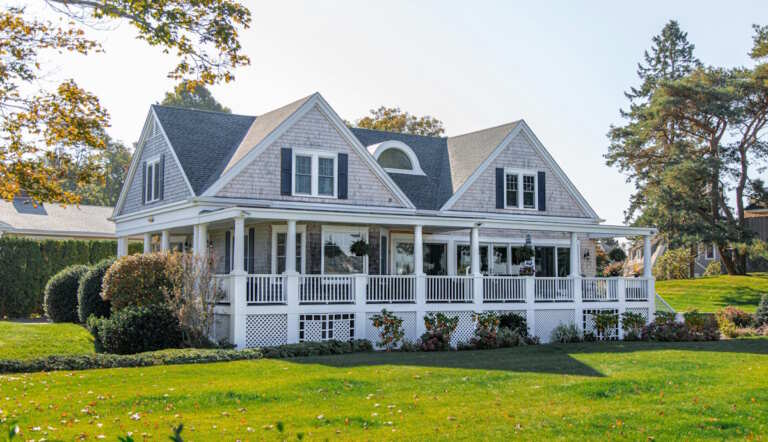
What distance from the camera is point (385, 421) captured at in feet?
33.2

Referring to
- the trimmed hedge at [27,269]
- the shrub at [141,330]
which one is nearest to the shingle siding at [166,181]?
the trimmed hedge at [27,269]

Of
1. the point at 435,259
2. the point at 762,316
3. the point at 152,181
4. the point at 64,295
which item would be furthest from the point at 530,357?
the point at 64,295

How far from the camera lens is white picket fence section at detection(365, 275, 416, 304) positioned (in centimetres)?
2062

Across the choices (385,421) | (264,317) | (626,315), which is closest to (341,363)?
(264,317)

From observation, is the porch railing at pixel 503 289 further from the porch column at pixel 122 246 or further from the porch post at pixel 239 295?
the porch column at pixel 122 246

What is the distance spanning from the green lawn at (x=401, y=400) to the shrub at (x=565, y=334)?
20.8 ft

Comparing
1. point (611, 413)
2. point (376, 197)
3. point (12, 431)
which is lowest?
point (611, 413)

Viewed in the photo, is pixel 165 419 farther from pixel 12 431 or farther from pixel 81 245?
pixel 81 245

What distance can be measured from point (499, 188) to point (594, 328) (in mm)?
6084

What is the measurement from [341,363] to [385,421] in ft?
18.1

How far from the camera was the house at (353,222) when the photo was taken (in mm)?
19797

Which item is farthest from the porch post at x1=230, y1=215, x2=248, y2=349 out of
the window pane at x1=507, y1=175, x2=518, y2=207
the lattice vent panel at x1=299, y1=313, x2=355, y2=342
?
the window pane at x1=507, y1=175, x2=518, y2=207

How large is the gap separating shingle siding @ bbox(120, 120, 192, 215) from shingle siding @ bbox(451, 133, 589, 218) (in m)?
9.02

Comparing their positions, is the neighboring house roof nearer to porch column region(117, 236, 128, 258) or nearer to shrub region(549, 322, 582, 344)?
porch column region(117, 236, 128, 258)
